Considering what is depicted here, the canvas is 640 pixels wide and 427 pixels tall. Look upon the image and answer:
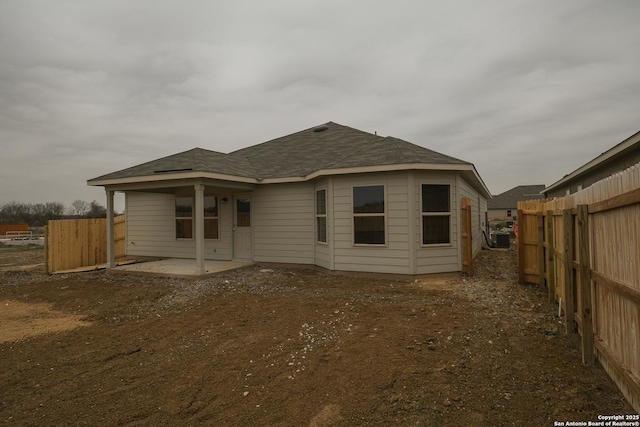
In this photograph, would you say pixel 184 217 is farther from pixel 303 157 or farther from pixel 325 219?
pixel 325 219

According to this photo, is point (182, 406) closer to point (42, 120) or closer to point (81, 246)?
point (81, 246)

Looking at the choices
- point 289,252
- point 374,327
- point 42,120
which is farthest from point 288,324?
point 42,120

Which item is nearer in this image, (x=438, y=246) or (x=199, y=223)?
(x=438, y=246)

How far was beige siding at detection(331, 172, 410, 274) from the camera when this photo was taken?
8.30m

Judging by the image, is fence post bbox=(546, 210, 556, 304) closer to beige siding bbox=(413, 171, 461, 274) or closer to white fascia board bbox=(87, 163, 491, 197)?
beige siding bbox=(413, 171, 461, 274)

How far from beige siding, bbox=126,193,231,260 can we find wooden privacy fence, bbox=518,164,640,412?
9.87 metres

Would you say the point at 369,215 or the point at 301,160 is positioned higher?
the point at 301,160

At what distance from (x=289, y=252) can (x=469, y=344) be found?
7182 millimetres

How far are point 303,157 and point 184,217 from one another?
16.5 feet

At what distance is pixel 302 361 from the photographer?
3770mm

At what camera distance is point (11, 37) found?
32.3 ft

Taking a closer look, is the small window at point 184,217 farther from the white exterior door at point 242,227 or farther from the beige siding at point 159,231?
the white exterior door at point 242,227

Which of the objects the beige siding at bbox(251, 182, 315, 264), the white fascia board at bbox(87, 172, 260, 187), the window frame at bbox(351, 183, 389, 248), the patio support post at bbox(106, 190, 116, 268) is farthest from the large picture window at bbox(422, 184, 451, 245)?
the patio support post at bbox(106, 190, 116, 268)

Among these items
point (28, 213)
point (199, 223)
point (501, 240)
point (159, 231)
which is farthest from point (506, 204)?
point (28, 213)
